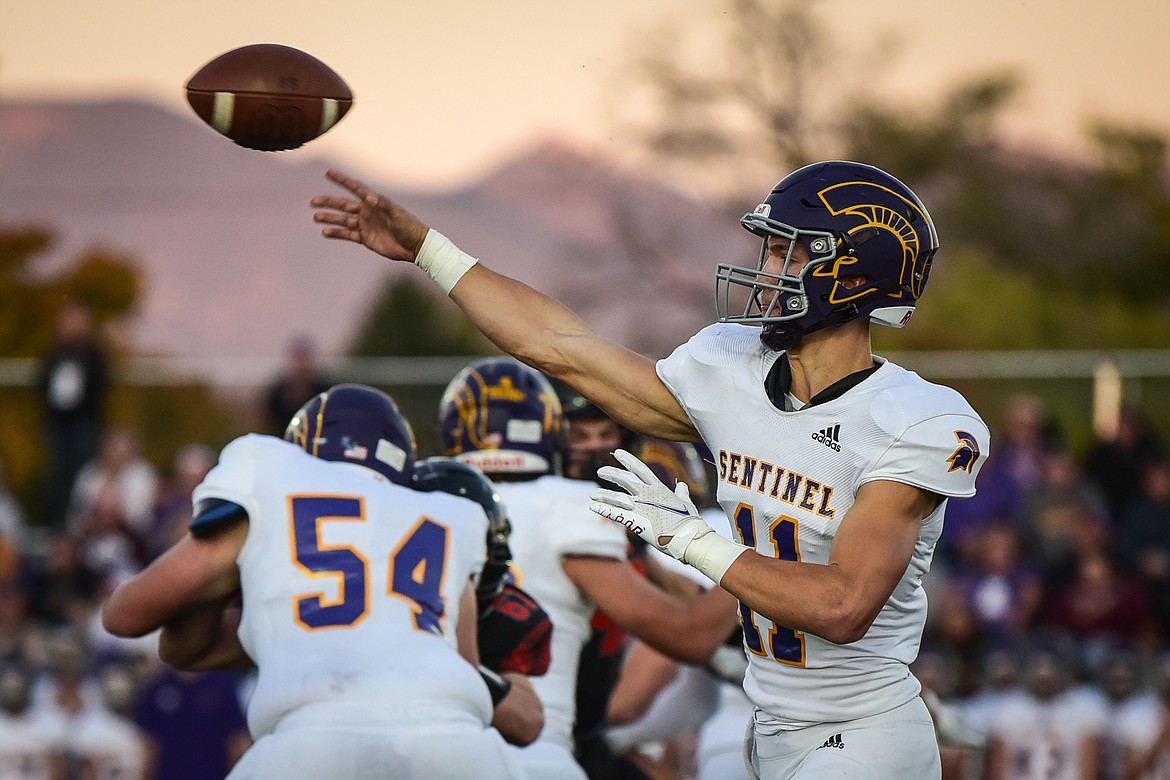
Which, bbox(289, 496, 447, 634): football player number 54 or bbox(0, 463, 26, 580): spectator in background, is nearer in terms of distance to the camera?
bbox(289, 496, 447, 634): football player number 54

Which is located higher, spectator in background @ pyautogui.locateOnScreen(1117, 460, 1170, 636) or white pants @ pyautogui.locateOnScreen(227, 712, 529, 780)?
white pants @ pyautogui.locateOnScreen(227, 712, 529, 780)

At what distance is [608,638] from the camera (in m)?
5.19

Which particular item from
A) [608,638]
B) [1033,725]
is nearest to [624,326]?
[1033,725]

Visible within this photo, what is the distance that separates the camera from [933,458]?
3.37m

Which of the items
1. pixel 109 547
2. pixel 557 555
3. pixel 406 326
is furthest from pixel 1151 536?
pixel 406 326

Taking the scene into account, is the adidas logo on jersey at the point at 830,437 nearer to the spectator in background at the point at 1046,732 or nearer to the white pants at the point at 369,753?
the white pants at the point at 369,753

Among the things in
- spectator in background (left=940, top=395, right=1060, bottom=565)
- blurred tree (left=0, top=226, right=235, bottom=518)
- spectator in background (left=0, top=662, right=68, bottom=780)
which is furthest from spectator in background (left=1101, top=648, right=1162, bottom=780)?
blurred tree (left=0, top=226, right=235, bottom=518)

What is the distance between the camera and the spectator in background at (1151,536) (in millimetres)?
10141

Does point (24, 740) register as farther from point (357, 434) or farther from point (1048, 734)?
point (357, 434)

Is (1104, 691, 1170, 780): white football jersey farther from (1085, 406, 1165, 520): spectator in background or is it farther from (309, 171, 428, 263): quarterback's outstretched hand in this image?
(309, 171, 428, 263): quarterback's outstretched hand

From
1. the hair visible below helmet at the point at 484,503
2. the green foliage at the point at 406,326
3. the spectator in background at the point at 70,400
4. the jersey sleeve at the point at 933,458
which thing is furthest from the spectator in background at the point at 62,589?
the green foliage at the point at 406,326

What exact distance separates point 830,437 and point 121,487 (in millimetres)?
8737

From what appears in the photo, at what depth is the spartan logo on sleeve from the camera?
3.37m

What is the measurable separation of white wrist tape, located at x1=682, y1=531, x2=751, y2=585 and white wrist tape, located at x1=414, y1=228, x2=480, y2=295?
0.98 metres
